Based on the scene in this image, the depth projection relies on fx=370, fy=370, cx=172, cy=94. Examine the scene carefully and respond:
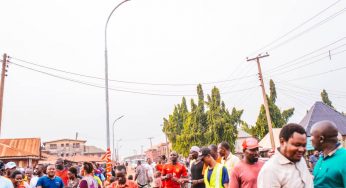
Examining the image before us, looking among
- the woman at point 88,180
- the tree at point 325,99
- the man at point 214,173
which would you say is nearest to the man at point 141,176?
the woman at point 88,180

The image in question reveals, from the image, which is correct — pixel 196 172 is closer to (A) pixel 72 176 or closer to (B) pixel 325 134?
(A) pixel 72 176

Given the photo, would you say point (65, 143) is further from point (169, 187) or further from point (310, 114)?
point (169, 187)

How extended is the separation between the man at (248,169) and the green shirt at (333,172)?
0.96m

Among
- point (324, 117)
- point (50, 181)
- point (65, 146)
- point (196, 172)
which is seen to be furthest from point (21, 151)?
point (65, 146)

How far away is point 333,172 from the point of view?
3.74 m

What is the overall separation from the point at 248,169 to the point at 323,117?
30.9m

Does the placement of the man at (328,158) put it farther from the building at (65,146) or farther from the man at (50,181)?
the building at (65,146)

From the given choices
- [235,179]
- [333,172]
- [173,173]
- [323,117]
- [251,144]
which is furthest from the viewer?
[323,117]

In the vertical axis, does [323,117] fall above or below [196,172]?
above

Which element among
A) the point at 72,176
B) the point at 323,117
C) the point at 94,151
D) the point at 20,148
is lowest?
the point at 72,176

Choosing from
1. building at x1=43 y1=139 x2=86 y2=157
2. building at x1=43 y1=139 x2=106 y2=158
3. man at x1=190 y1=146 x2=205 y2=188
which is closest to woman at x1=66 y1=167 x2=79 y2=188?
man at x1=190 y1=146 x2=205 y2=188

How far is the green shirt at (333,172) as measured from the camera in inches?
145

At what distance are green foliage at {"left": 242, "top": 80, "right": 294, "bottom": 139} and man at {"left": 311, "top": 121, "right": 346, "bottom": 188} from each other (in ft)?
127

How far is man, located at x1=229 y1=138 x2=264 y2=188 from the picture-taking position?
15.6ft
